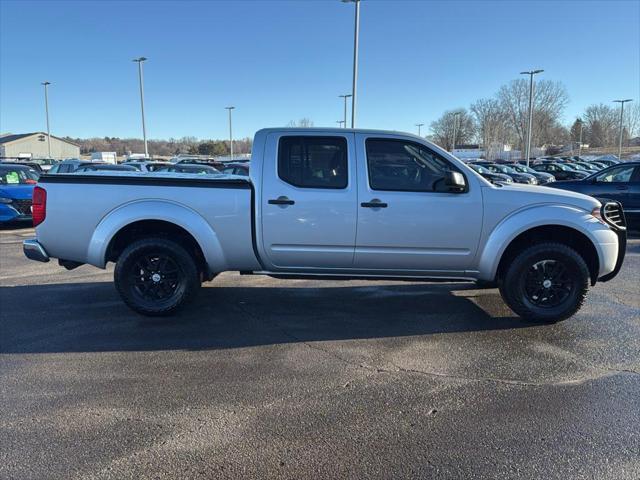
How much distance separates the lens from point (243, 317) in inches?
211

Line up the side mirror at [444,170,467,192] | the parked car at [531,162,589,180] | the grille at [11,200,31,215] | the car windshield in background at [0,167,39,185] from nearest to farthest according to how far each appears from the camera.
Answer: the side mirror at [444,170,467,192], the grille at [11,200,31,215], the car windshield in background at [0,167,39,185], the parked car at [531,162,589,180]

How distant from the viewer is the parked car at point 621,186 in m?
11.2

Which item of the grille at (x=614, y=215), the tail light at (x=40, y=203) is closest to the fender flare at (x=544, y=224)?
the grille at (x=614, y=215)

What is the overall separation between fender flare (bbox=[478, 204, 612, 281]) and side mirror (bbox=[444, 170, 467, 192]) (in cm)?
56

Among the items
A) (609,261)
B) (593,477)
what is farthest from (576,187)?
(593,477)

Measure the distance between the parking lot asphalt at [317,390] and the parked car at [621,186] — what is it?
20.8ft

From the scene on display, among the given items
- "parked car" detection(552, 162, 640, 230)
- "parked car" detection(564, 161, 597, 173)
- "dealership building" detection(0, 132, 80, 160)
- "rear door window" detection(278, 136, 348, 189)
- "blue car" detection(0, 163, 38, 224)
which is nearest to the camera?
"rear door window" detection(278, 136, 348, 189)

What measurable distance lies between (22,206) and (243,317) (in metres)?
9.14

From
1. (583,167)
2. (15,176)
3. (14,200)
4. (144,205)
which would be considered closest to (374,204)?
(144,205)

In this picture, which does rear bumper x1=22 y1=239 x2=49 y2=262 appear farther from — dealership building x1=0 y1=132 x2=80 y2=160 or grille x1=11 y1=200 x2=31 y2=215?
dealership building x1=0 y1=132 x2=80 y2=160

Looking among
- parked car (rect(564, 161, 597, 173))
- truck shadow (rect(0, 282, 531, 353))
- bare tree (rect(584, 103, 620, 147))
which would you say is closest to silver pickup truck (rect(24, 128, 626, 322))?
truck shadow (rect(0, 282, 531, 353))

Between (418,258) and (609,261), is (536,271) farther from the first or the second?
(418,258)

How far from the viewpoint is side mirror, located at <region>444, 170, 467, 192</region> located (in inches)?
189

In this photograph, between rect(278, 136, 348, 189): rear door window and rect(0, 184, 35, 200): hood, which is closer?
rect(278, 136, 348, 189): rear door window
